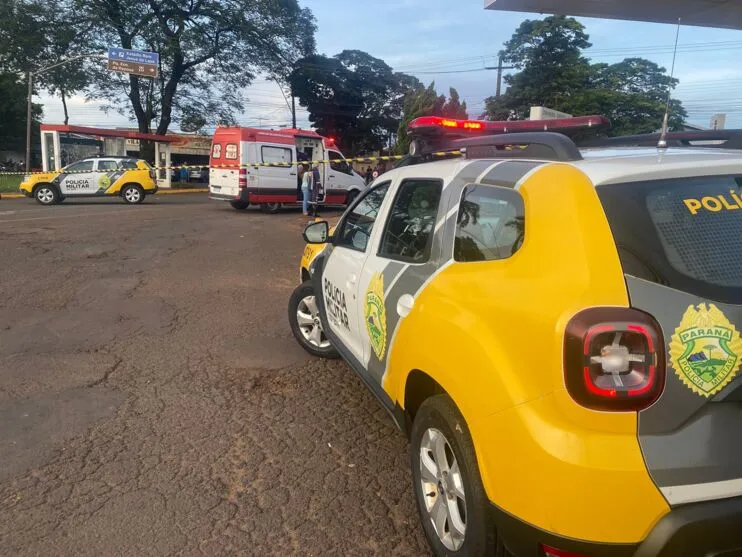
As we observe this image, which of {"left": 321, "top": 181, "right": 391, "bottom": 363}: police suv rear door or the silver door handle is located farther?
{"left": 321, "top": 181, "right": 391, "bottom": 363}: police suv rear door

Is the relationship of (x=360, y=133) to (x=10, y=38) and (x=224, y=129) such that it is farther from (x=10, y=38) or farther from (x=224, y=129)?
(x=224, y=129)

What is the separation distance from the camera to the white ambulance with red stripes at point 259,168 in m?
17.9

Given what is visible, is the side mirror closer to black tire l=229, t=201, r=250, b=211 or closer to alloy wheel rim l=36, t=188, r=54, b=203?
black tire l=229, t=201, r=250, b=211

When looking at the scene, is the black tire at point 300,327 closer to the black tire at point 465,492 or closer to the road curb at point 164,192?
the black tire at point 465,492

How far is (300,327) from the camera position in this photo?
16.4 feet

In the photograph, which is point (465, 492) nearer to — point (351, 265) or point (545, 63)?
point (351, 265)

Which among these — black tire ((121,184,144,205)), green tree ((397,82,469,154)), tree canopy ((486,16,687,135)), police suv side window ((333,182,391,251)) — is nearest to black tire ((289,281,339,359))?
police suv side window ((333,182,391,251))

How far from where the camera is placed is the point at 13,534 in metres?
2.60

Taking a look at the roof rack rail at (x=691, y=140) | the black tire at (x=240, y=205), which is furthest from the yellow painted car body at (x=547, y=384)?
the black tire at (x=240, y=205)

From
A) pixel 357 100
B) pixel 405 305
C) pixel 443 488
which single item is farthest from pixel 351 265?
pixel 357 100

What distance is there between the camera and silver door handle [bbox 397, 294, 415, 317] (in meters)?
2.59

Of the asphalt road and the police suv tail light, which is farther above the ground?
the police suv tail light

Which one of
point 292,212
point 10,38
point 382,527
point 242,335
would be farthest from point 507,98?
point 382,527

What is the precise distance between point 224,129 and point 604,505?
1828cm
